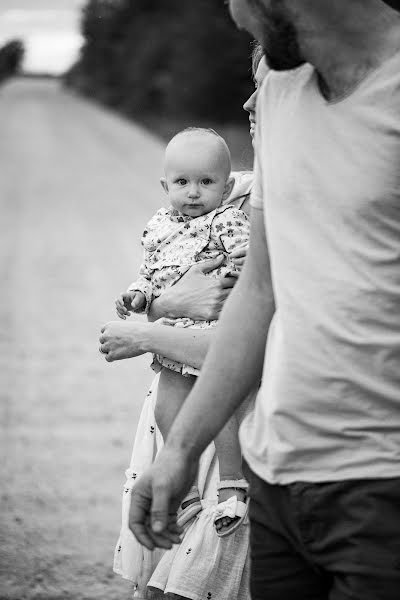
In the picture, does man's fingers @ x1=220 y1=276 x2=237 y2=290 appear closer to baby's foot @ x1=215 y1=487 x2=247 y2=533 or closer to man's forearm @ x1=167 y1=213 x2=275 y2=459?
baby's foot @ x1=215 y1=487 x2=247 y2=533

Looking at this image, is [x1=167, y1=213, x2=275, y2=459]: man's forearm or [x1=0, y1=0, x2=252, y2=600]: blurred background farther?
[x1=0, y1=0, x2=252, y2=600]: blurred background

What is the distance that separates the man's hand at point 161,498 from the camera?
2072 millimetres

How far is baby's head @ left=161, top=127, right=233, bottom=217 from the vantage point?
308 cm

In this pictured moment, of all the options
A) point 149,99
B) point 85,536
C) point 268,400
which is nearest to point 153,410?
point 268,400

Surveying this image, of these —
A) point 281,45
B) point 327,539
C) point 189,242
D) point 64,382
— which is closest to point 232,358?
point 327,539

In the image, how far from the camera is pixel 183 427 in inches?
81.6

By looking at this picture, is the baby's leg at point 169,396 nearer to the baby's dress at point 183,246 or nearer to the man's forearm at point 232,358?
the baby's dress at point 183,246

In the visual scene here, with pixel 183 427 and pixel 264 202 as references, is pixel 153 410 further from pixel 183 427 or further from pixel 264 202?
pixel 264 202

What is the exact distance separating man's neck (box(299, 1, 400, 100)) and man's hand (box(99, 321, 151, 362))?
1.24 metres

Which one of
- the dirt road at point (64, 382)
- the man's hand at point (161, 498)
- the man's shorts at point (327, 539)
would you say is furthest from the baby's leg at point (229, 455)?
the dirt road at point (64, 382)

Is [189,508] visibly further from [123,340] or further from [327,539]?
[327,539]

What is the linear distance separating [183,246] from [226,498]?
0.71m

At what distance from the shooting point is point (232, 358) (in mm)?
2053

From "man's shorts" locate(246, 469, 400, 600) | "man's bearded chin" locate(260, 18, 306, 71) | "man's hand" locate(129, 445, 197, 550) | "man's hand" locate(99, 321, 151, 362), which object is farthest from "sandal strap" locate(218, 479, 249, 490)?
"man's bearded chin" locate(260, 18, 306, 71)
